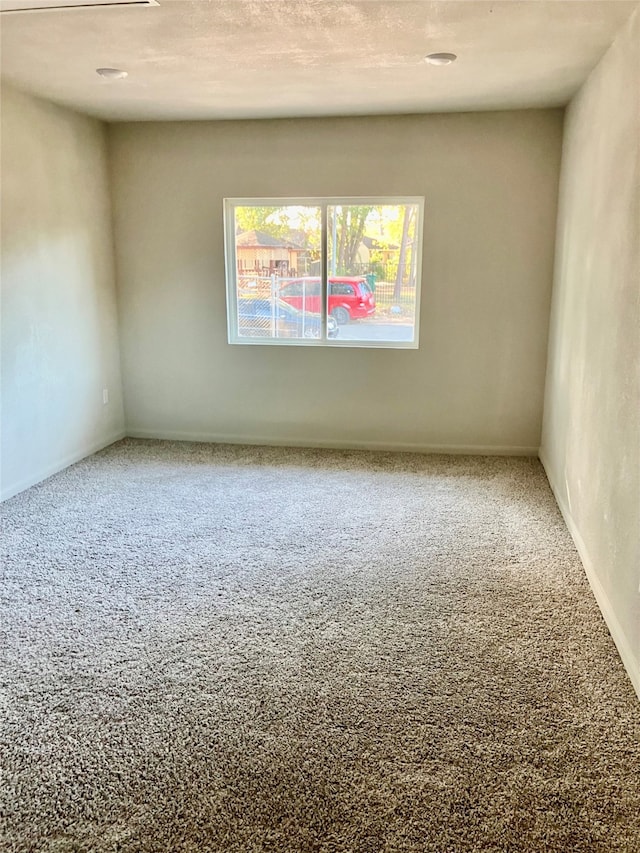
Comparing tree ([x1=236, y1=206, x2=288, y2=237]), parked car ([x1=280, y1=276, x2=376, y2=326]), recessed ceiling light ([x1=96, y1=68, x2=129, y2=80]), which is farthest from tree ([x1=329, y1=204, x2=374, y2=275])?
recessed ceiling light ([x1=96, y1=68, x2=129, y2=80])

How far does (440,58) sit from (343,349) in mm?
2243

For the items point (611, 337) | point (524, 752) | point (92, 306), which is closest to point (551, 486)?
point (611, 337)

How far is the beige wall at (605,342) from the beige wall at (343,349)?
0.56 metres

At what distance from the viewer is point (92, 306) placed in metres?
4.99

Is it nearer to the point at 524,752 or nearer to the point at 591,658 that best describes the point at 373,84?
the point at 591,658

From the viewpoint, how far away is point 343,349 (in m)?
5.10

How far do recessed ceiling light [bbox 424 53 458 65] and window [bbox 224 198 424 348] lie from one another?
1421 mm

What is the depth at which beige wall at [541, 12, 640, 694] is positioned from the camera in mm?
2475

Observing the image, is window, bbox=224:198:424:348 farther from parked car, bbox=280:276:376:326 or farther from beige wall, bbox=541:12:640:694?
beige wall, bbox=541:12:640:694

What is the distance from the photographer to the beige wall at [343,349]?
468cm

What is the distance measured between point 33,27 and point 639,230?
2.77m

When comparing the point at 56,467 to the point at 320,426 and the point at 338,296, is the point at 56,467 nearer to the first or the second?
the point at 320,426

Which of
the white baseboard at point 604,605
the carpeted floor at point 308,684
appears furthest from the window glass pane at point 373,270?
the white baseboard at point 604,605

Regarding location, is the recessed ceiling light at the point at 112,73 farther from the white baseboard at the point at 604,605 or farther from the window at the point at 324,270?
the white baseboard at the point at 604,605
